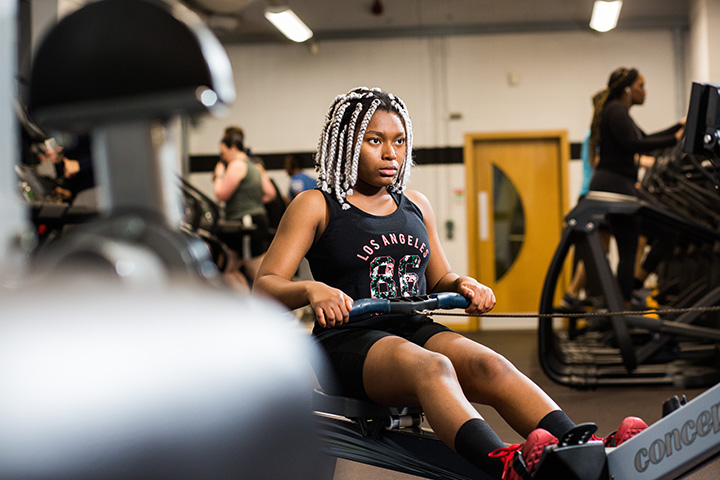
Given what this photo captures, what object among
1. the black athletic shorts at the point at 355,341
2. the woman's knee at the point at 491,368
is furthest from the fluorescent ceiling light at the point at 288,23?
the woman's knee at the point at 491,368

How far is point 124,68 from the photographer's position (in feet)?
1.07

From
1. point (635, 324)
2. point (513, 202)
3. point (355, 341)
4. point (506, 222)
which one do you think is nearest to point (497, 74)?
point (513, 202)

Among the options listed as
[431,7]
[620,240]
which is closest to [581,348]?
[620,240]

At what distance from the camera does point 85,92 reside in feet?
1.08

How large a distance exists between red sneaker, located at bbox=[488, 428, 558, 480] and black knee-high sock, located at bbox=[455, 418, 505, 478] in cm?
1

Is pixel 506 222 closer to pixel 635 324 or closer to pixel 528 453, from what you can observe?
pixel 635 324

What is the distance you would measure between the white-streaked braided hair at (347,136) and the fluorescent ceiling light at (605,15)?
5.39m

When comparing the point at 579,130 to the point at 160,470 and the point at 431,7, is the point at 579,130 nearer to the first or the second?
the point at 431,7

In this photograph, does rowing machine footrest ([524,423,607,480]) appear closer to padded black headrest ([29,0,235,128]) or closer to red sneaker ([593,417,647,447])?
red sneaker ([593,417,647,447])

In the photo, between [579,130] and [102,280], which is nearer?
[102,280]

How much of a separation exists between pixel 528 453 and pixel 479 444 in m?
0.09

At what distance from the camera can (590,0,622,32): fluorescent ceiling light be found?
6.41 m

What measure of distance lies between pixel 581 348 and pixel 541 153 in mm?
3597

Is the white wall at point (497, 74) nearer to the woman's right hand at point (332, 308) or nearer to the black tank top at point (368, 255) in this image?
the black tank top at point (368, 255)
